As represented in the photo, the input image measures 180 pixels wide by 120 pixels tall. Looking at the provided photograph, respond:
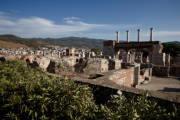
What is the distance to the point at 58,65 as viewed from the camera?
8922mm

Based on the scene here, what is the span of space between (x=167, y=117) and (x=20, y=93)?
3236 mm

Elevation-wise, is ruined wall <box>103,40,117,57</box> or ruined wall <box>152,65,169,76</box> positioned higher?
ruined wall <box>103,40,117,57</box>

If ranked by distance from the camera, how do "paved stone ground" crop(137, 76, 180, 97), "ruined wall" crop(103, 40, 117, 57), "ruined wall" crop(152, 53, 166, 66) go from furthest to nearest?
"ruined wall" crop(103, 40, 117, 57), "ruined wall" crop(152, 53, 166, 66), "paved stone ground" crop(137, 76, 180, 97)

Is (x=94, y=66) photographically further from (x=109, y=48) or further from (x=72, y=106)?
(x=109, y=48)

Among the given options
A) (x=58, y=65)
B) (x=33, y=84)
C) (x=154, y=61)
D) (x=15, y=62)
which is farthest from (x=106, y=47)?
(x=33, y=84)

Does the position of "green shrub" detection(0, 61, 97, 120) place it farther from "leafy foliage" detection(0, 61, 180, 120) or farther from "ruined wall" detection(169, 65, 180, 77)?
"ruined wall" detection(169, 65, 180, 77)

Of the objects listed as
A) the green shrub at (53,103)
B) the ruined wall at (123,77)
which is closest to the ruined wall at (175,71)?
the ruined wall at (123,77)

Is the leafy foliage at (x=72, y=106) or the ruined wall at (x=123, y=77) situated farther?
the ruined wall at (x=123, y=77)

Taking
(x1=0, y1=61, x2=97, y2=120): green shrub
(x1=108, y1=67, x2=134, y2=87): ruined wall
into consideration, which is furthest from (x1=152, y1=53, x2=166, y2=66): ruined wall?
(x1=0, y1=61, x2=97, y2=120): green shrub

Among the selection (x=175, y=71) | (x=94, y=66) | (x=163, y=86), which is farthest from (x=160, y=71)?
(x=94, y=66)

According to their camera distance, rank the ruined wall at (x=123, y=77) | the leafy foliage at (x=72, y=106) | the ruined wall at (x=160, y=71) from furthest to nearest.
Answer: the ruined wall at (x=160, y=71), the ruined wall at (x=123, y=77), the leafy foliage at (x=72, y=106)

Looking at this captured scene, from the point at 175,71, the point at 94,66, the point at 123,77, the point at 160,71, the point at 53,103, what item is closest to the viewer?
the point at 53,103

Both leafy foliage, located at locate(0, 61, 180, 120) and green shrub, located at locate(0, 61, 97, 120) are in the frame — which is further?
green shrub, located at locate(0, 61, 97, 120)

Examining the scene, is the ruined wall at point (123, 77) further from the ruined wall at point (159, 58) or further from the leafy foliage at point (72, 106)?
the ruined wall at point (159, 58)
